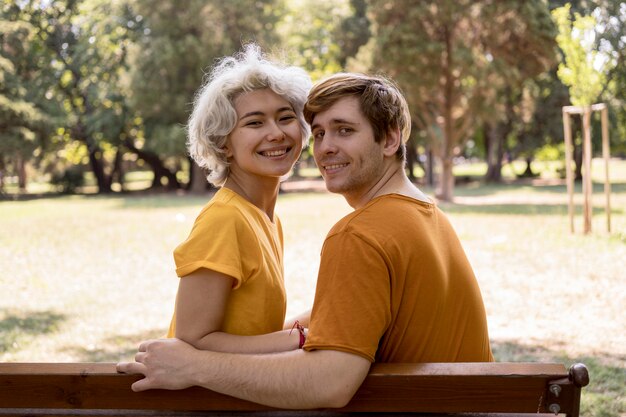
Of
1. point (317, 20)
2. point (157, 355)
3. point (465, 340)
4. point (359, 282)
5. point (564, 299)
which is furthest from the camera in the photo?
point (317, 20)

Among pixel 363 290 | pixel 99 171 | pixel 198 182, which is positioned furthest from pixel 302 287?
pixel 99 171

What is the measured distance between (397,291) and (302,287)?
747cm

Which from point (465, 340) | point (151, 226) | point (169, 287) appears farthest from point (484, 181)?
point (465, 340)

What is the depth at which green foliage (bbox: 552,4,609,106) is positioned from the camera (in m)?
13.3

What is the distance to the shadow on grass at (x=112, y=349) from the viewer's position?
20.8 ft

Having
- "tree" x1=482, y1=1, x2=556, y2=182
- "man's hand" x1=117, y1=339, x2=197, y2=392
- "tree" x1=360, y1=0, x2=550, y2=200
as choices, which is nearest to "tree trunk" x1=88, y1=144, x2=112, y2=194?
"tree" x1=360, y1=0, x2=550, y2=200

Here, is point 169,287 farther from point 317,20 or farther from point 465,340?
point 317,20

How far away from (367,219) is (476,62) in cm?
2221

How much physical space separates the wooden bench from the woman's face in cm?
95

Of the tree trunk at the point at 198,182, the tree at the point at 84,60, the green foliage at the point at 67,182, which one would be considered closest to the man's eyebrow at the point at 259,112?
the tree trunk at the point at 198,182

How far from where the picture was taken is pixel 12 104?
31.4 metres

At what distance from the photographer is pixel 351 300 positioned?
185cm

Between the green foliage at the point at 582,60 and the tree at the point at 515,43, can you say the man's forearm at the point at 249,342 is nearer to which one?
the green foliage at the point at 582,60

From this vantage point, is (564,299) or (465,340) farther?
(564,299)
